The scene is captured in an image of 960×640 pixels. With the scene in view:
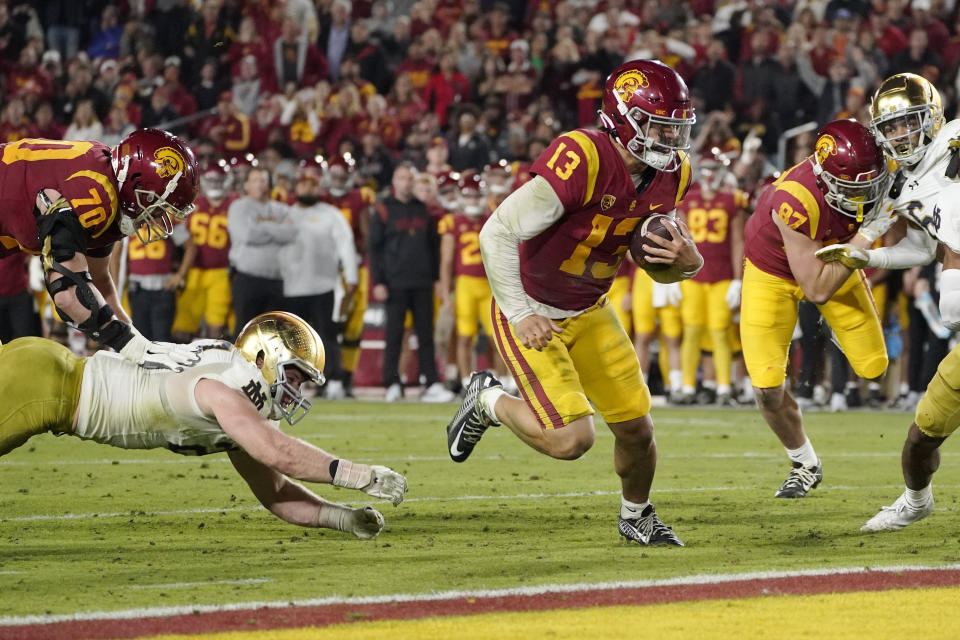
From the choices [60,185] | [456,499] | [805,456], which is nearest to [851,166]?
[805,456]

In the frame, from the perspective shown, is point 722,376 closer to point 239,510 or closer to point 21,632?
point 239,510

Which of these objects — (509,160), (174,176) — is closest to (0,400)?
(174,176)

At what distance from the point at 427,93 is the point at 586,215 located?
1114 centimetres

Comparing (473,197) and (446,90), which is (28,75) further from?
(473,197)

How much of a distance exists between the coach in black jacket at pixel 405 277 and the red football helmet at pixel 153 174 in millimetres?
7031

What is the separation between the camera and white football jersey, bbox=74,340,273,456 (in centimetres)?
455

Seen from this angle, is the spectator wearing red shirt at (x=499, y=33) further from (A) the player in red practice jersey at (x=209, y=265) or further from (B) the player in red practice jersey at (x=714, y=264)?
(B) the player in red practice jersey at (x=714, y=264)

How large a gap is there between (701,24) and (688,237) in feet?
36.0

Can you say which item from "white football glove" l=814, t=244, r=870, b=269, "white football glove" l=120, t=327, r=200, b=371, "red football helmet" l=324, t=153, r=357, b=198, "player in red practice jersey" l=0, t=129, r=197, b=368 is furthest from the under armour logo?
"red football helmet" l=324, t=153, r=357, b=198

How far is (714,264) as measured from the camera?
11.6 m

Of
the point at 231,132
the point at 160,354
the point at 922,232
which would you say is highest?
the point at 922,232

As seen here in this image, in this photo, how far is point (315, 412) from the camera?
10.8 metres

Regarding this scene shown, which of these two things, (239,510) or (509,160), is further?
(509,160)

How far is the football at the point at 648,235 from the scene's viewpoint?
493cm
